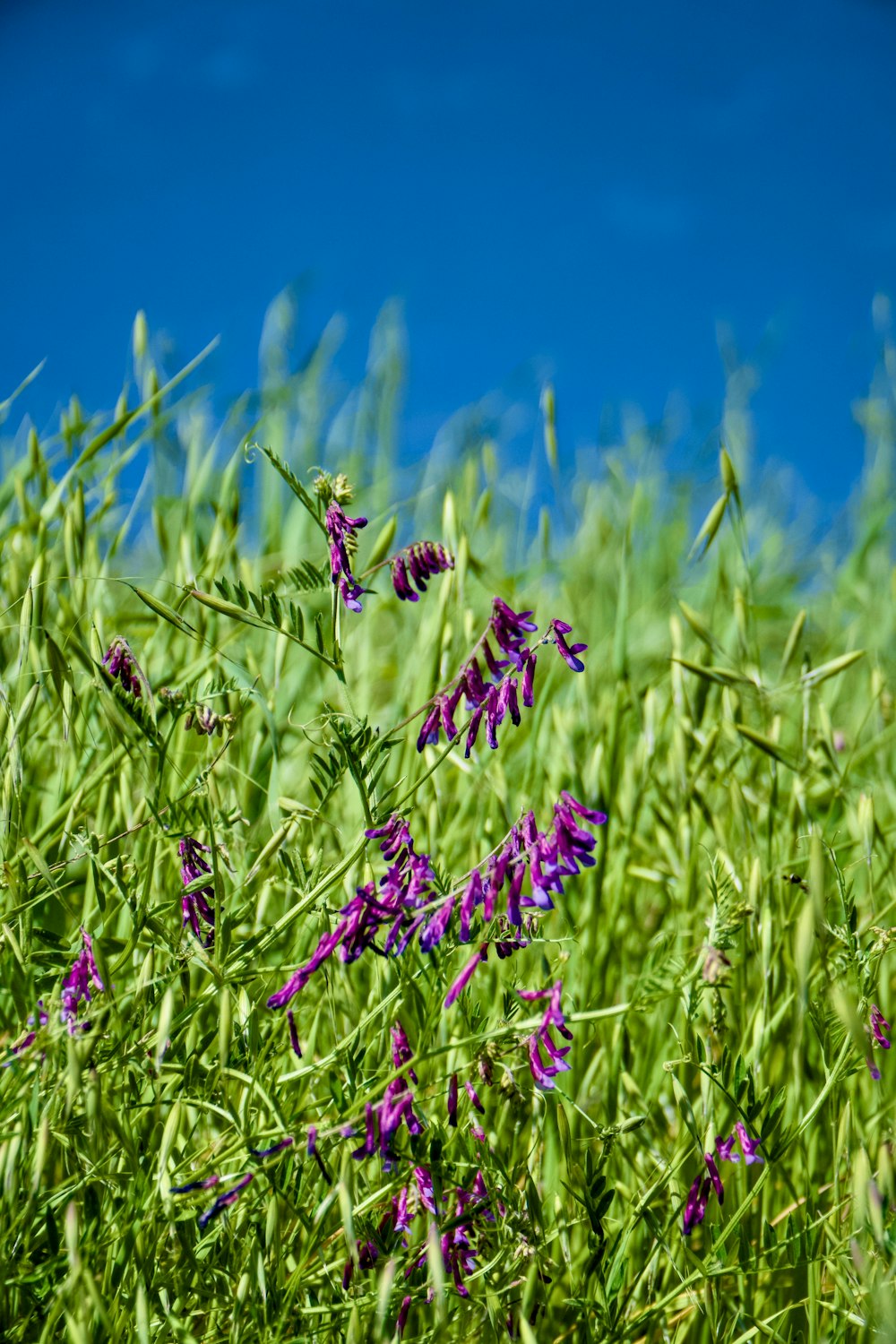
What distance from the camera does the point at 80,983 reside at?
1.00m

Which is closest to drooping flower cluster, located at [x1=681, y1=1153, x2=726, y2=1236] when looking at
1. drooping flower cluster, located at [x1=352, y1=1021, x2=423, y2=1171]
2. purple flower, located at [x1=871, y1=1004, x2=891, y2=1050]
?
purple flower, located at [x1=871, y1=1004, x2=891, y2=1050]

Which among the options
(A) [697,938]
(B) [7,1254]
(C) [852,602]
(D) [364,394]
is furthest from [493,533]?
(B) [7,1254]

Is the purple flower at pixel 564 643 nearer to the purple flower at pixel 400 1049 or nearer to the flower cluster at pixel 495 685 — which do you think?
the flower cluster at pixel 495 685

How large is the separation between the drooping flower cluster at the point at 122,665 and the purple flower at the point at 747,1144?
761mm

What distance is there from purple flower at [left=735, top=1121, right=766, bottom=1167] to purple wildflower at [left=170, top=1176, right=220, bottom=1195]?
51 centimetres

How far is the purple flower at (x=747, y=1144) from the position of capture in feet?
3.25

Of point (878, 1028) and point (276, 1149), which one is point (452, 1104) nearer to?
point (276, 1149)

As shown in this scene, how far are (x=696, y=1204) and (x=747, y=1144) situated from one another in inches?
5.3

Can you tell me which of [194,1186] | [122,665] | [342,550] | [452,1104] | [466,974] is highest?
[342,550]

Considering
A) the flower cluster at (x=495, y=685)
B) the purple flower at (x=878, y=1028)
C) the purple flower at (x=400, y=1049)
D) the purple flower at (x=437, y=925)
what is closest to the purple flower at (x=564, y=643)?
the flower cluster at (x=495, y=685)

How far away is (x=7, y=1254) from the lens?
0.96m

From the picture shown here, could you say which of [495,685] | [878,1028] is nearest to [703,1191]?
[878,1028]

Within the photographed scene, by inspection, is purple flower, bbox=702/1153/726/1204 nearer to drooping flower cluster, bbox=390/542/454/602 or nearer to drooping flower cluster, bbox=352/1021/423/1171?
drooping flower cluster, bbox=352/1021/423/1171

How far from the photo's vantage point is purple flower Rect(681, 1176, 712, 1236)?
1.11m
